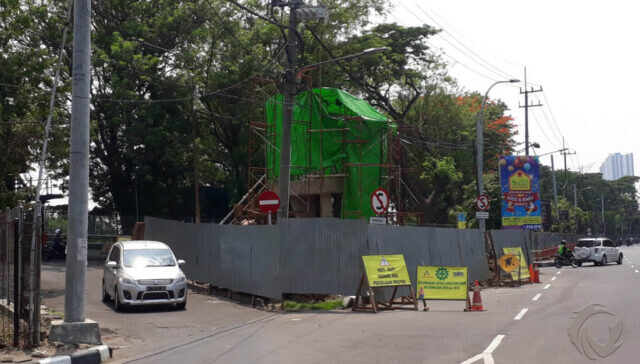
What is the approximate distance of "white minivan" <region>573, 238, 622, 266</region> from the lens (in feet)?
138

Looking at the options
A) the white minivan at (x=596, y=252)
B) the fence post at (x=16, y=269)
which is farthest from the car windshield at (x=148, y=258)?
the white minivan at (x=596, y=252)

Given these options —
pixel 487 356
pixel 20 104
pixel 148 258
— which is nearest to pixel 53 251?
pixel 20 104

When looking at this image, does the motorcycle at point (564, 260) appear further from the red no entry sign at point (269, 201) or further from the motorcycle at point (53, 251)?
the motorcycle at point (53, 251)

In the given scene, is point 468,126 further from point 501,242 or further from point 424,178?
point 501,242

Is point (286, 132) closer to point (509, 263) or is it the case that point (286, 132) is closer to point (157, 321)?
point (157, 321)

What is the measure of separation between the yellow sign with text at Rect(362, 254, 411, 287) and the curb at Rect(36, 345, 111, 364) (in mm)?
7960

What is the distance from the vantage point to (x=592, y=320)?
14.2 metres

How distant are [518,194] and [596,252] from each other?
7.36 meters

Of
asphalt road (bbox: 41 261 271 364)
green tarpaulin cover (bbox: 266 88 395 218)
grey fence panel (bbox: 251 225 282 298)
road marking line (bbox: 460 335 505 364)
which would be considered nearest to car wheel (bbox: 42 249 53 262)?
green tarpaulin cover (bbox: 266 88 395 218)

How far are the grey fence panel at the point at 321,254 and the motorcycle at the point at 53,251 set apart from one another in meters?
23.0

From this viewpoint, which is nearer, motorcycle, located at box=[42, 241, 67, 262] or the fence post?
the fence post

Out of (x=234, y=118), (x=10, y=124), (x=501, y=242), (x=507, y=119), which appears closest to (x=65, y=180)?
(x=234, y=118)

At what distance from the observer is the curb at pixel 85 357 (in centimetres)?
974

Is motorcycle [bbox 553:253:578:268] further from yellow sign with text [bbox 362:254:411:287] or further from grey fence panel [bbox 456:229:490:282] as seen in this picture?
yellow sign with text [bbox 362:254:411:287]
